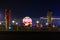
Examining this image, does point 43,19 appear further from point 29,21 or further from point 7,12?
point 7,12

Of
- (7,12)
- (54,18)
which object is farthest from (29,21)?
(54,18)

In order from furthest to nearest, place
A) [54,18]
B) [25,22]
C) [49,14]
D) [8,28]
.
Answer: [54,18] → [25,22] → [49,14] → [8,28]

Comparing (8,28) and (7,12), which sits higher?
(7,12)

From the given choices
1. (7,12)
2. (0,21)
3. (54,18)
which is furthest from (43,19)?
(7,12)

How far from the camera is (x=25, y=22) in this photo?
260ft

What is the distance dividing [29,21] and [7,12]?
63.6 ft

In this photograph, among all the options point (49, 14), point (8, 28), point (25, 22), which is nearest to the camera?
point (8, 28)

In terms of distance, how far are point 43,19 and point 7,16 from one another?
4226 centimetres

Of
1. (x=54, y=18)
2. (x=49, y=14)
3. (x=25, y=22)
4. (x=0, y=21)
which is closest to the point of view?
(x=49, y=14)

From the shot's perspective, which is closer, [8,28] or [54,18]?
[8,28]

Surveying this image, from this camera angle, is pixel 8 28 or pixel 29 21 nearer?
pixel 8 28

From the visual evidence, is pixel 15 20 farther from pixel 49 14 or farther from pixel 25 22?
pixel 49 14

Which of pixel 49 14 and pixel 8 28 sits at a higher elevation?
pixel 49 14

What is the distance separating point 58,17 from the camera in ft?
340
